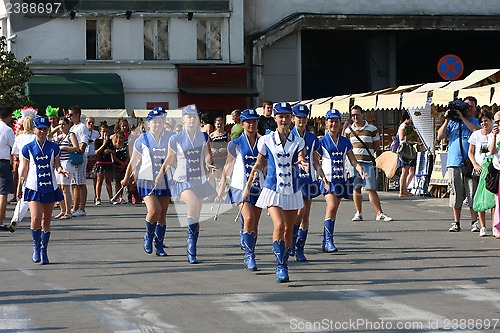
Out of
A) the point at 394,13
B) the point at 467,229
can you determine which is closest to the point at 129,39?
the point at 394,13

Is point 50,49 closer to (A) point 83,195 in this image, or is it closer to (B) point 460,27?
(B) point 460,27

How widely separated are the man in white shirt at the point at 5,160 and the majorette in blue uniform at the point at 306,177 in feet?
18.6

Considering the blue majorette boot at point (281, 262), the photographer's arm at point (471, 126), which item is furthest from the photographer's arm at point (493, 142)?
the blue majorette boot at point (281, 262)

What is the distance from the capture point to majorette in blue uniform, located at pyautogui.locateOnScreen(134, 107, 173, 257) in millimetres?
13828

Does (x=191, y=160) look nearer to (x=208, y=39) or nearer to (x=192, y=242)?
(x=192, y=242)

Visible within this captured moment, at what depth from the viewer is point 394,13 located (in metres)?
49.7

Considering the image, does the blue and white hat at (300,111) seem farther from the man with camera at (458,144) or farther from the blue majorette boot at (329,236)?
the man with camera at (458,144)

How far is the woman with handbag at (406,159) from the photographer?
82.2 ft

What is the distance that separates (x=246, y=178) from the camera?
41.3 ft

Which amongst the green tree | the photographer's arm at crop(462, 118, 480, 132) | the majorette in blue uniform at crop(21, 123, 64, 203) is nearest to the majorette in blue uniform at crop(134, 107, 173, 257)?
the majorette in blue uniform at crop(21, 123, 64, 203)

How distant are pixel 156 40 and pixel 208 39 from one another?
2154 millimetres

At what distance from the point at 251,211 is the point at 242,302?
2351 mm

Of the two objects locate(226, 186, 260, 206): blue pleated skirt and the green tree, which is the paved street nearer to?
locate(226, 186, 260, 206): blue pleated skirt

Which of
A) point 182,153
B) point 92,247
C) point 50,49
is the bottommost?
point 92,247
